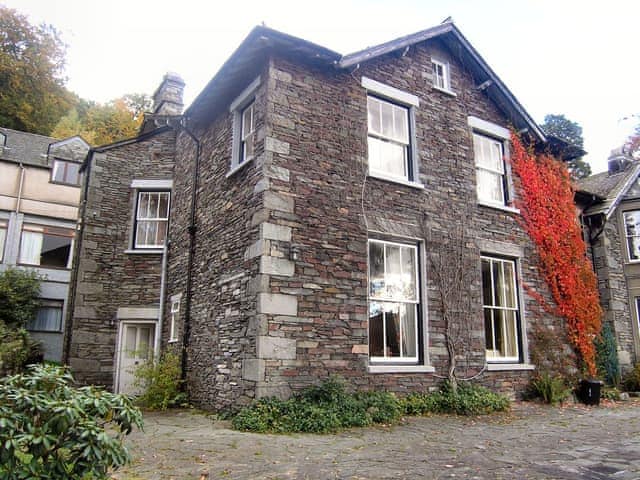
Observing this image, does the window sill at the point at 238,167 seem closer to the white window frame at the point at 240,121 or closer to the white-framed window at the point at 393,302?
the white window frame at the point at 240,121

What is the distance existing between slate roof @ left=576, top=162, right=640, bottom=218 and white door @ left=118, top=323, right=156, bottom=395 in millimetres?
13003

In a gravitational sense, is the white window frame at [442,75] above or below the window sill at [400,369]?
above

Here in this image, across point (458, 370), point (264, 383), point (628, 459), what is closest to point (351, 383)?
point (264, 383)

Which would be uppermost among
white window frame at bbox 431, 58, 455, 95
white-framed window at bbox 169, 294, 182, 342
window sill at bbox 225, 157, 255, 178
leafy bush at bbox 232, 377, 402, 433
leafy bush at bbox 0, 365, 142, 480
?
white window frame at bbox 431, 58, 455, 95

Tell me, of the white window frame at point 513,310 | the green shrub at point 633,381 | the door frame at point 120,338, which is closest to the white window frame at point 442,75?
the white window frame at point 513,310

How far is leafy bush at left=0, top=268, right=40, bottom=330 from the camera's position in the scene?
20469 millimetres

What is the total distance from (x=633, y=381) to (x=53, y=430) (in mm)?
15202

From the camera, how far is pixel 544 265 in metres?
12.7

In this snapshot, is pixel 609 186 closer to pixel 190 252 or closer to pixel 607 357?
pixel 607 357

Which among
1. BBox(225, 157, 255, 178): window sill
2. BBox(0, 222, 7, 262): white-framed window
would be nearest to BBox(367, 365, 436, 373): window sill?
BBox(225, 157, 255, 178): window sill

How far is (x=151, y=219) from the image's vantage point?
14.3 meters

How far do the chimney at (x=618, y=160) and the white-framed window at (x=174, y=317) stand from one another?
656 inches

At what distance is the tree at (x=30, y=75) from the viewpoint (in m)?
30.6

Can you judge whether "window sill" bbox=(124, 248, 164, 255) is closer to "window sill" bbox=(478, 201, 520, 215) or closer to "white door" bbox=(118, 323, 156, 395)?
"white door" bbox=(118, 323, 156, 395)
